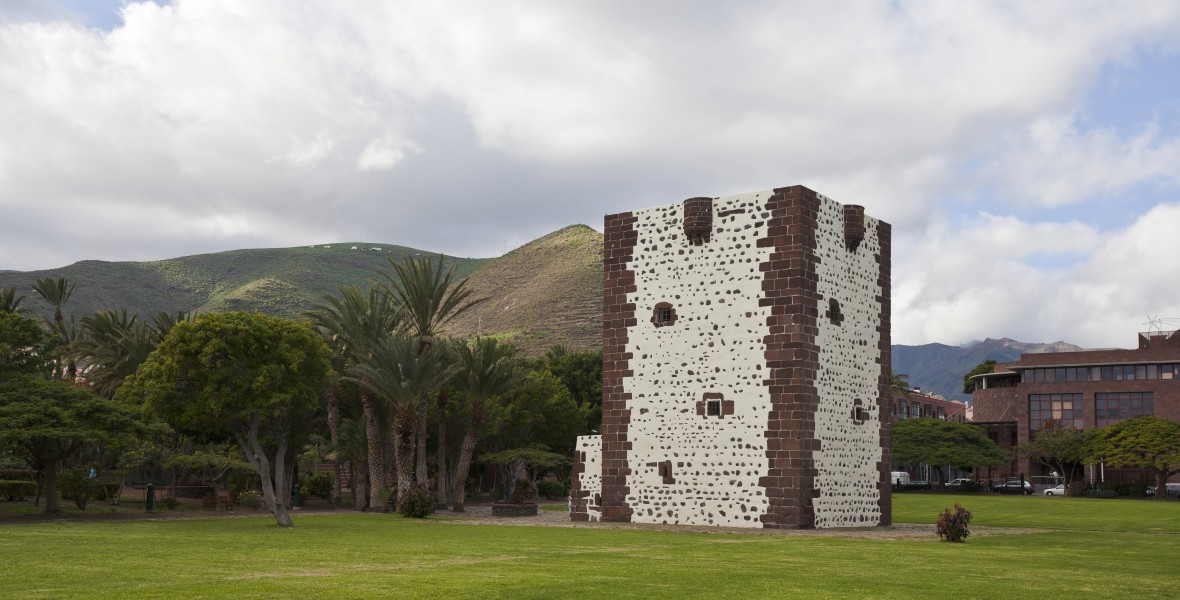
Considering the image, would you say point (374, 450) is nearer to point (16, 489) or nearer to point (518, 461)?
point (518, 461)

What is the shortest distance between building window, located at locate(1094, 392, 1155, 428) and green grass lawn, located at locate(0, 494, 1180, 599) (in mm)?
65298

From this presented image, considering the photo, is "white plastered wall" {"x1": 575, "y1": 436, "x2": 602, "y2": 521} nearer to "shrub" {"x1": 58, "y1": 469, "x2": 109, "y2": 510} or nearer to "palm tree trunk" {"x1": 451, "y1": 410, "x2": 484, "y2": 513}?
"palm tree trunk" {"x1": 451, "y1": 410, "x2": 484, "y2": 513}

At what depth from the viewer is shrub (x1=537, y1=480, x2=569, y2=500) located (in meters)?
59.5

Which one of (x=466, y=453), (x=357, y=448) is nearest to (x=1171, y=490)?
(x=466, y=453)

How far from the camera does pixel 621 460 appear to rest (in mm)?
32031

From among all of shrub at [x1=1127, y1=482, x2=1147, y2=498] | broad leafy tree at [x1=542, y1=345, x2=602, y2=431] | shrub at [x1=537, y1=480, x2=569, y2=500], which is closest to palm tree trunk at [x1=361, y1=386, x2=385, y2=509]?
shrub at [x1=537, y1=480, x2=569, y2=500]

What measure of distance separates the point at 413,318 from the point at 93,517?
13297mm

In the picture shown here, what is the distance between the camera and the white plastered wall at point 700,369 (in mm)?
29547

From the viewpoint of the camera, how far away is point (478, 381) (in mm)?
43250

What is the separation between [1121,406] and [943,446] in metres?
18.4

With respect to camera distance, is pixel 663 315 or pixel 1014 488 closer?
pixel 663 315

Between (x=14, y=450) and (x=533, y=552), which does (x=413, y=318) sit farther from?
(x=533, y=552)

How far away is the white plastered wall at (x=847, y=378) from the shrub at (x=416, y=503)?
43.5ft

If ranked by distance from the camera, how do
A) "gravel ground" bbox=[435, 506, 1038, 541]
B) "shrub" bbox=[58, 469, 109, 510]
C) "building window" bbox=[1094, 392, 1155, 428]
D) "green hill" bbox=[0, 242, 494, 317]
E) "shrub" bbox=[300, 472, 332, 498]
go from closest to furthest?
1. "gravel ground" bbox=[435, 506, 1038, 541]
2. "shrub" bbox=[58, 469, 109, 510]
3. "shrub" bbox=[300, 472, 332, 498]
4. "building window" bbox=[1094, 392, 1155, 428]
5. "green hill" bbox=[0, 242, 494, 317]
